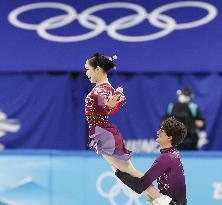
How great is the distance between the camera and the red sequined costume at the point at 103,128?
5621 mm

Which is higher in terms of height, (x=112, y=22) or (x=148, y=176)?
(x=112, y=22)

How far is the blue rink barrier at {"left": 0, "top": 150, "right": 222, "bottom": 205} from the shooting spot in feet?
24.8

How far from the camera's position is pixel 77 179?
766 centimetres

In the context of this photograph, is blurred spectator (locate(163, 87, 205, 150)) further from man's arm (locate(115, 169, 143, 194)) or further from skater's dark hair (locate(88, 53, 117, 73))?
man's arm (locate(115, 169, 143, 194))

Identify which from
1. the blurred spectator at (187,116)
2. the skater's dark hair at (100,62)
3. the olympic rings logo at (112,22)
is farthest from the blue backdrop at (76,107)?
the skater's dark hair at (100,62)

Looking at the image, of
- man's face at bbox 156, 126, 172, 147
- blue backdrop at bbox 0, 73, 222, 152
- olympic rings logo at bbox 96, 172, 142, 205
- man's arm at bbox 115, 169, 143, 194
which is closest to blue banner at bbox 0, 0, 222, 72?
blue backdrop at bbox 0, 73, 222, 152

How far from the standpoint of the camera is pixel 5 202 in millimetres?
7613

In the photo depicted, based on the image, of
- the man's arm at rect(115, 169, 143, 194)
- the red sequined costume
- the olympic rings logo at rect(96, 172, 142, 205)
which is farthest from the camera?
the olympic rings logo at rect(96, 172, 142, 205)

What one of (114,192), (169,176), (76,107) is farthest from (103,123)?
(76,107)

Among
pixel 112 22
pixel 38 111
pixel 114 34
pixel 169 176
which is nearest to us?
pixel 169 176

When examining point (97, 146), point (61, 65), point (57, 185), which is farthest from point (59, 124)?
point (97, 146)

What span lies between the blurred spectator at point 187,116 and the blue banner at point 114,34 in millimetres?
1202

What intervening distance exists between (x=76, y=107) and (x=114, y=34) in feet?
4.36

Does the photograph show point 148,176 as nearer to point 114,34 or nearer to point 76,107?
point 76,107
